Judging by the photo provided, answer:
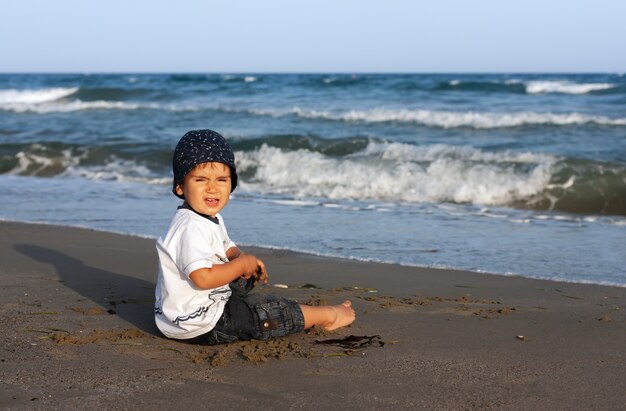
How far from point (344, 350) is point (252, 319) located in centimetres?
42

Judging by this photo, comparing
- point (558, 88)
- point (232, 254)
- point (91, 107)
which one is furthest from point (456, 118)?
point (232, 254)

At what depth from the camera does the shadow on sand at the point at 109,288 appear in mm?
4078

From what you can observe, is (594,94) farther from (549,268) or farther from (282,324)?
(282,324)

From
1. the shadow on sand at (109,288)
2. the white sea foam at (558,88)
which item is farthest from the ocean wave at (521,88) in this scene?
the shadow on sand at (109,288)

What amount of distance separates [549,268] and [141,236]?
3.15 metres

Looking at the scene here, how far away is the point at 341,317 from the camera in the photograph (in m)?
3.85

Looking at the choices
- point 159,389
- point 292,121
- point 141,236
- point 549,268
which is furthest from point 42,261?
point 292,121

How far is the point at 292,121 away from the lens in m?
17.0

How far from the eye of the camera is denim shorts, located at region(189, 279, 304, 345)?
3562mm

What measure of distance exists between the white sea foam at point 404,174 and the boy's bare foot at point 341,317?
527cm

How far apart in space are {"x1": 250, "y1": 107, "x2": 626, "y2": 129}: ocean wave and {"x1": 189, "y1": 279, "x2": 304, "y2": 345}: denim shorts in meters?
12.0

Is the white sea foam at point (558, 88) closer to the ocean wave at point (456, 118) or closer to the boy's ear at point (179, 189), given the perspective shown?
the ocean wave at point (456, 118)

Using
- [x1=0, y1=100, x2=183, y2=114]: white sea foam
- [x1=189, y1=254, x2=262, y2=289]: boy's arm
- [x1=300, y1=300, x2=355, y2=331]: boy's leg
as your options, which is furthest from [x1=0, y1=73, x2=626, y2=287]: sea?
[x1=189, y1=254, x2=262, y2=289]: boy's arm

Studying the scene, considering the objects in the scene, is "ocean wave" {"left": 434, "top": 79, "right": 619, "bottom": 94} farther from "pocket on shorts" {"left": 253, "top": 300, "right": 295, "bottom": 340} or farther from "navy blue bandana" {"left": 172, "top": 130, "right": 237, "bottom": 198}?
"navy blue bandana" {"left": 172, "top": 130, "right": 237, "bottom": 198}
